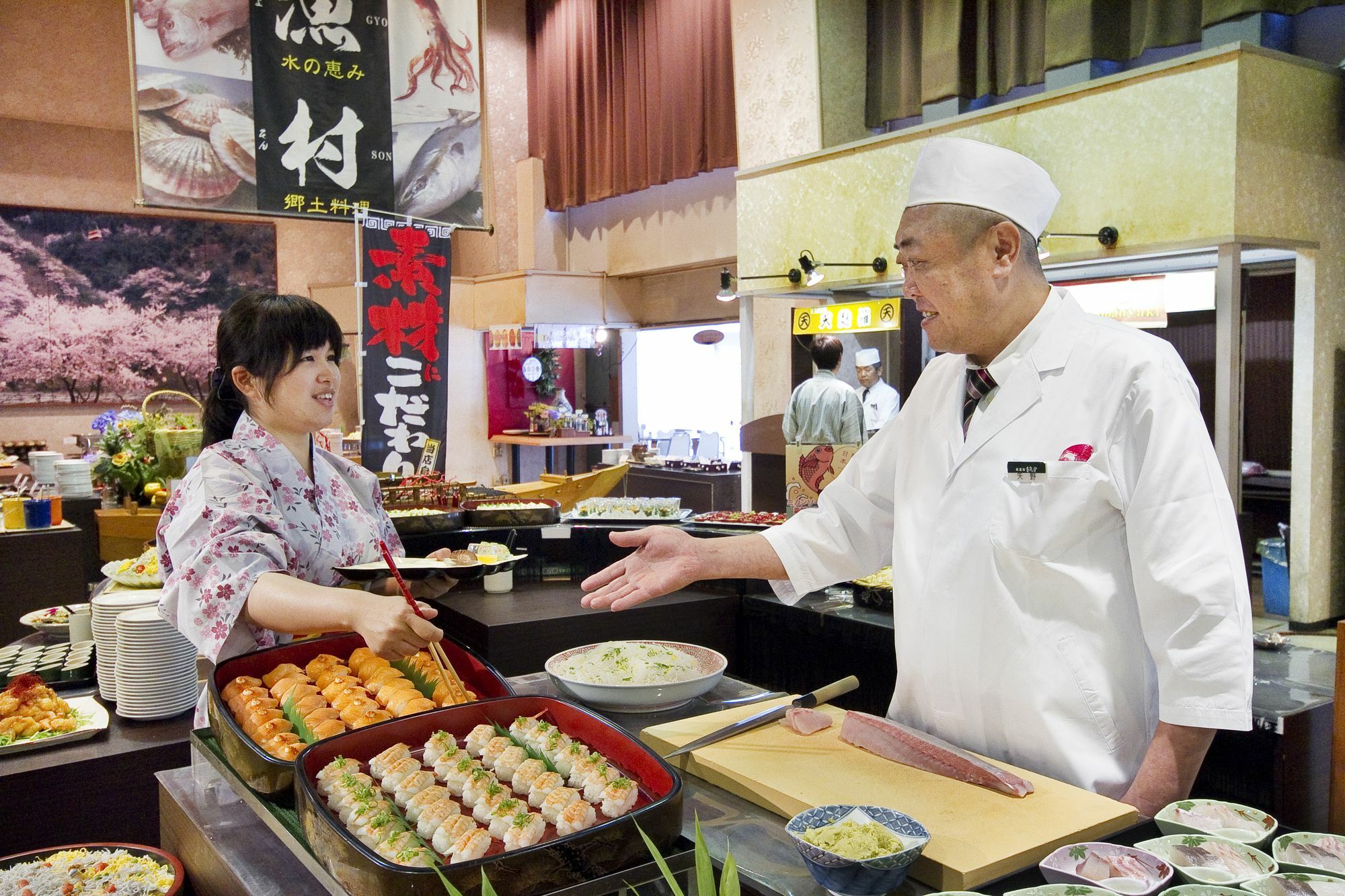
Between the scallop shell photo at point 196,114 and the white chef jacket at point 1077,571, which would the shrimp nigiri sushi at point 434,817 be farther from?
the scallop shell photo at point 196,114

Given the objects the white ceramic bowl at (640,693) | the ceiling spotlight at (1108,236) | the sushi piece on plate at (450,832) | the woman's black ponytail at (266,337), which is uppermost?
the ceiling spotlight at (1108,236)

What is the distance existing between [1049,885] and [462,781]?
0.74 m

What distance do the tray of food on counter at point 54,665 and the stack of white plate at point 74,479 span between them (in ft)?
9.37

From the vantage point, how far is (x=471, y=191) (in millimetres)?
5992

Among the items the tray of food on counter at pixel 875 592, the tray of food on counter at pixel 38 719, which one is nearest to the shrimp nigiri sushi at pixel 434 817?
the tray of food on counter at pixel 38 719

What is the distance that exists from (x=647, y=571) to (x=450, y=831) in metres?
0.69

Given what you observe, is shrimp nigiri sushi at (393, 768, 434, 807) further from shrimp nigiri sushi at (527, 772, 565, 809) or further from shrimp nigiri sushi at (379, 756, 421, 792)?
shrimp nigiri sushi at (527, 772, 565, 809)

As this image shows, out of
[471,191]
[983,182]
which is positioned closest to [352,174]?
[471,191]

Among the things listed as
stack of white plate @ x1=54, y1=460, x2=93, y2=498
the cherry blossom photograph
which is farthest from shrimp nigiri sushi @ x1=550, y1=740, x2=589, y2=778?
the cherry blossom photograph

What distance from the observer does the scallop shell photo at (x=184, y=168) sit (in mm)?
4984

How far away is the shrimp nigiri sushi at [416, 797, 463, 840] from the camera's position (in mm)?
1233

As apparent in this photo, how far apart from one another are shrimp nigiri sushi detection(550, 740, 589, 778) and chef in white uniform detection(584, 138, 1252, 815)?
35cm

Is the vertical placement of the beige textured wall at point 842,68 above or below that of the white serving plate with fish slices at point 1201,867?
above

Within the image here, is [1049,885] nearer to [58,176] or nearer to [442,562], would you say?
[442,562]
